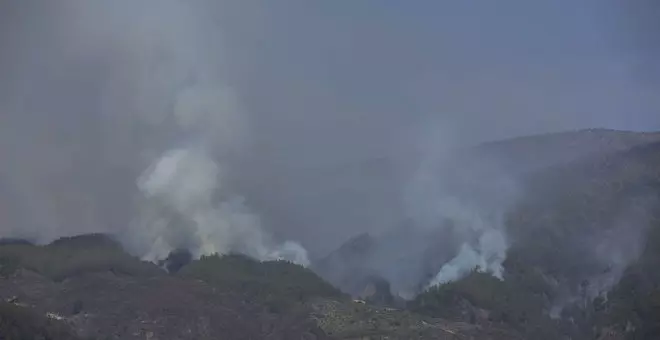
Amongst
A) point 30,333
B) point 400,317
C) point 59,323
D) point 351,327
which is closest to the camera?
point 30,333

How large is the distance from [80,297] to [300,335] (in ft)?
158

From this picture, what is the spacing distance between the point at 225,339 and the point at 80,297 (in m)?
36.5

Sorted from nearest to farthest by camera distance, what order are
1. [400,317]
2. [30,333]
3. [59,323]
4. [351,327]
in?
[30,333], [59,323], [351,327], [400,317]

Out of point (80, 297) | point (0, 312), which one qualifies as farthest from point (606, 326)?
point (0, 312)

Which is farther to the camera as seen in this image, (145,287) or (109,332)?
(145,287)

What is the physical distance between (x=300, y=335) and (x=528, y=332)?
5799 cm

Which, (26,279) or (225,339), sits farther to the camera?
(26,279)

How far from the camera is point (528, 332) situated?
640 feet

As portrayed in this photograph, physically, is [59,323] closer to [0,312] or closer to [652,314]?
[0,312]

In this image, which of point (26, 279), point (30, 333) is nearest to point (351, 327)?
point (30, 333)

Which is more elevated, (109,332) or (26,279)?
(26,279)

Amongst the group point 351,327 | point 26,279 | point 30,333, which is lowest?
point 30,333

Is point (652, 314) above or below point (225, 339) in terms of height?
above

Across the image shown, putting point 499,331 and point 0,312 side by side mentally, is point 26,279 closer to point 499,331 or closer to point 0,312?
point 0,312
